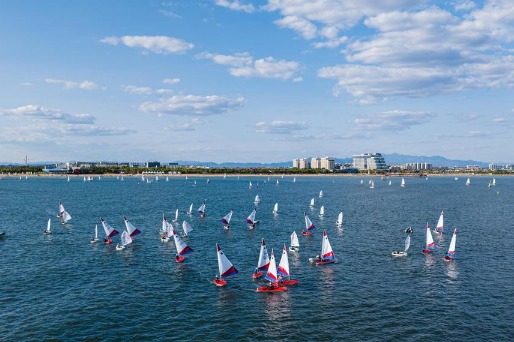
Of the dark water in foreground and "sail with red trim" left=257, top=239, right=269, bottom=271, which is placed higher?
"sail with red trim" left=257, top=239, right=269, bottom=271

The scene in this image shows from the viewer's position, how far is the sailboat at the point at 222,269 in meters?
58.5

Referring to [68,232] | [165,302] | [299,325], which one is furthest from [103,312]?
[68,232]

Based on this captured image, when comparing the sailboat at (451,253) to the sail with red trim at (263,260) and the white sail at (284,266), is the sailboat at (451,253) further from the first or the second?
the sail with red trim at (263,260)

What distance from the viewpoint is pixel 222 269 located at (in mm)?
59531

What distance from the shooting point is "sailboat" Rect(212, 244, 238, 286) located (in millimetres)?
58500

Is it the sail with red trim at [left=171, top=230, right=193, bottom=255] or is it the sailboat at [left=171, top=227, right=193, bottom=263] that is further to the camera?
the sailboat at [left=171, top=227, right=193, bottom=263]

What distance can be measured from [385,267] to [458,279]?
1063 centimetres

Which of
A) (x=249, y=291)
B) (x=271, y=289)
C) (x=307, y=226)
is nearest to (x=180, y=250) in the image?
(x=249, y=291)

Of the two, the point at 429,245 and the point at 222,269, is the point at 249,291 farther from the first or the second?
the point at 429,245

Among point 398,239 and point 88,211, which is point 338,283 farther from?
point 88,211

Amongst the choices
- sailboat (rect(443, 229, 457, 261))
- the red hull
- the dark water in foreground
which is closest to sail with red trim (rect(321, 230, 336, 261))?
the dark water in foreground

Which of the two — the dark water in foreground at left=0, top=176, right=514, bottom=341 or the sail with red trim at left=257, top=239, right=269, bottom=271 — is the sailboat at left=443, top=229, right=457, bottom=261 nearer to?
the dark water in foreground at left=0, top=176, right=514, bottom=341

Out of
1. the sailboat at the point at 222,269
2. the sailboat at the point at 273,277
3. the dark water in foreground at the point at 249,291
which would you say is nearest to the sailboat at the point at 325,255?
the dark water in foreground at the point at 249,291

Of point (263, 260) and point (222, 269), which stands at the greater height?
point (263, 260)
